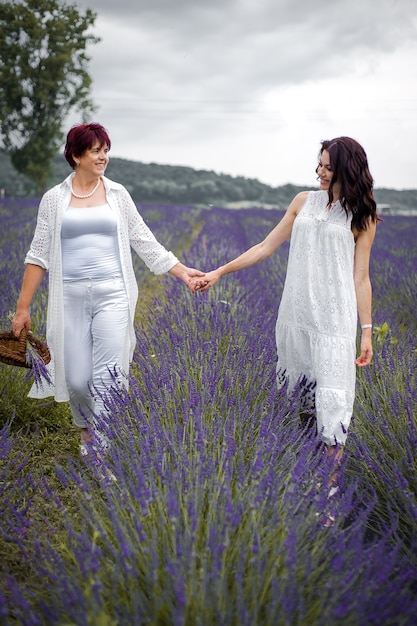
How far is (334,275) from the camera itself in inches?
99.7

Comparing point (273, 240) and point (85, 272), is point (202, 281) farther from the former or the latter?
point (85, 272)

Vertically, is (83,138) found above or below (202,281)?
above

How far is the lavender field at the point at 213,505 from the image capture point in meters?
1.41

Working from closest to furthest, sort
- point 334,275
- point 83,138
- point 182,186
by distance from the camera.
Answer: point 334,275, point 83,138, point 182,186

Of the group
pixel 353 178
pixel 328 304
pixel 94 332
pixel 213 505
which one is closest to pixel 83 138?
pixel 94 332

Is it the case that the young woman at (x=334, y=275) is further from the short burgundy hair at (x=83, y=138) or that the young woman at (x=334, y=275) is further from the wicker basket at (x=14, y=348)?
the wicker basket at (x=14, y=348)

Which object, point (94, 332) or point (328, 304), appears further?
point (94, 332)

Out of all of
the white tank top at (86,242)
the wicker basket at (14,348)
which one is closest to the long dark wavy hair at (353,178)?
the white tank top at (86,242)

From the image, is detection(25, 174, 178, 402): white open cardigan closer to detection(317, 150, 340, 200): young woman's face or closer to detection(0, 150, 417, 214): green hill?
detection(317, 150, 340, 200): young woman's face

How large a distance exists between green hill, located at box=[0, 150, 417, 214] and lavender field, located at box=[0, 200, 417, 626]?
33.2 m

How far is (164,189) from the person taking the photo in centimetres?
3931

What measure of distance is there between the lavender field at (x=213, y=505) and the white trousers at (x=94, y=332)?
14 centimetres

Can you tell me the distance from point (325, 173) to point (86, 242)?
41.6 inches

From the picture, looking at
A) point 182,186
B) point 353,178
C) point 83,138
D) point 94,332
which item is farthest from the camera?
point 182,186
